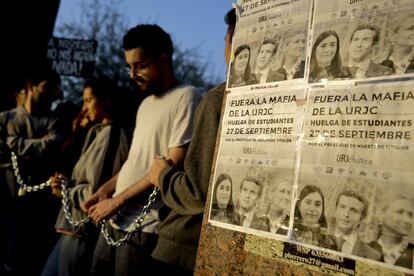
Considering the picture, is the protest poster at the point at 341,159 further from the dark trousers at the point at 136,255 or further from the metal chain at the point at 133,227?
the dark trousers at the point at 136,255

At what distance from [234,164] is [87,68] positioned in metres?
5.66

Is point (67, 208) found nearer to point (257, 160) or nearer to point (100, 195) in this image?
point (100, 195)

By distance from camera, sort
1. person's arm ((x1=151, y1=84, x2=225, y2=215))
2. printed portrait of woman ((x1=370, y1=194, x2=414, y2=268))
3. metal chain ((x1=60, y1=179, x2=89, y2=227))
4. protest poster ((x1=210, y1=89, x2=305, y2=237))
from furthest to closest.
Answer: metal chain ((x1=60, y1=179, x2=89, y2=227)), person's arm ((x1=151, y1=84, x2=225, y2=215)), protest poster ((x1=210, y1=89, x2=305, y2=237)), printed portrait of woman ((x1=370, y1=194, x2=414, y2=268))

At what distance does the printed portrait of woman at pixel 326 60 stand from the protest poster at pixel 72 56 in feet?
18.8

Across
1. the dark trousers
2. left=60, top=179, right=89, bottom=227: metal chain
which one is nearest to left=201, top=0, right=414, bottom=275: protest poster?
the dark trousers

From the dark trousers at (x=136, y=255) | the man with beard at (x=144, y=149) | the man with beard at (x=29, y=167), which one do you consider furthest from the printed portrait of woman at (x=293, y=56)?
the man with beard at (x=29, y=167)

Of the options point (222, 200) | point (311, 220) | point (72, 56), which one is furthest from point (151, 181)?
point (72, 56)

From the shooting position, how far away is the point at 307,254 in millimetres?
1177

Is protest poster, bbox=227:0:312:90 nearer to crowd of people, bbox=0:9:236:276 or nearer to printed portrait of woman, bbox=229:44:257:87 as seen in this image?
printed portrait of woman, bbox=229:44:257:87

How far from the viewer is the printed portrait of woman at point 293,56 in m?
1.31

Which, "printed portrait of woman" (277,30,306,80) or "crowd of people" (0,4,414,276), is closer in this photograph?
"crowd of people" (0,4,414,276)

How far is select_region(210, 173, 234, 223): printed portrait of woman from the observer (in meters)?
1.43

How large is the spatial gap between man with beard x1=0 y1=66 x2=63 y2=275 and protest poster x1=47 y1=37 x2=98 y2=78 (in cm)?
221

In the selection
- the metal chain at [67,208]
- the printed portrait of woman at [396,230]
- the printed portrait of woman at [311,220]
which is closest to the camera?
the printed portrait of woman at [396,230]
